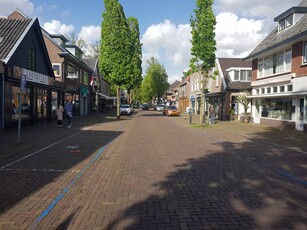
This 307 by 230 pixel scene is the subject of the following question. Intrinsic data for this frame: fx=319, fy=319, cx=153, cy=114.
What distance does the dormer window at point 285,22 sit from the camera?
23.6m

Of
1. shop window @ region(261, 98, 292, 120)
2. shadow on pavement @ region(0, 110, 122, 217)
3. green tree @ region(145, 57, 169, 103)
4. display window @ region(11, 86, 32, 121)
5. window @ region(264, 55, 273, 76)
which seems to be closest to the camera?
shadow on pavement @ region(0, 110, 122, 217)

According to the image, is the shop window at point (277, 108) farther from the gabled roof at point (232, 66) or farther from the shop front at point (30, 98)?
the shop front at point (30, 98)

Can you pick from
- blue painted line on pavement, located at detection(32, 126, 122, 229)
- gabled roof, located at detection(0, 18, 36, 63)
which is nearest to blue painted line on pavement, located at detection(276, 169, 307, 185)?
blue painted line on pavement, located at detection(32, 126, 122, 229)

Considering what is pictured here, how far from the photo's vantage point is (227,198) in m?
5.94

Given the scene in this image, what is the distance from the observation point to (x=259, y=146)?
44.2 feet

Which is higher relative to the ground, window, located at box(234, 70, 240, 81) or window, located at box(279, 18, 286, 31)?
window, located at box(279, 18, 286, 31)

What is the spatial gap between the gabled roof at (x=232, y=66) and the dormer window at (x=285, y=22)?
914 centimetres

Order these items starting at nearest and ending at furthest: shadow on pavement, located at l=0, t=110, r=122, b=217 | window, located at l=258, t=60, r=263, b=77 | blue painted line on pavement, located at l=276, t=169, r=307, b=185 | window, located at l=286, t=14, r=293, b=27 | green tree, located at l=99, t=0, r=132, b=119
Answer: shadow on pavement, located at l=0, t=110, r=122, b=217
blue painted line on pavement, located at l=276, t=169, r=307, b=185
window, located at l=286, t=14, r=293, b=27
window, located at l=258, t=60, r=263, b=77
green tree, located at l=99, t=0, r=132, b=119

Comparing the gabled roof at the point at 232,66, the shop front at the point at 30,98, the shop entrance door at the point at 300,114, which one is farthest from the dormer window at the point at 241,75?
the shop front at the point at 30,98

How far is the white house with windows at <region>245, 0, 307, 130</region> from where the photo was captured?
20.3 meters

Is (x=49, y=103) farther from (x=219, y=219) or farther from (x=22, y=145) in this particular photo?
(x=219, y=219)

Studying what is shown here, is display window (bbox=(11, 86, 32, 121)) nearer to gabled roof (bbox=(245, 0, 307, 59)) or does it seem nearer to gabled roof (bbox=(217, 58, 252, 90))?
gabled roof (bbox=(245, 0, 307, 59))

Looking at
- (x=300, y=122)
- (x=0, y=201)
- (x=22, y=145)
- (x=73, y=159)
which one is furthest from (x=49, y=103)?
(x=0, y=201)

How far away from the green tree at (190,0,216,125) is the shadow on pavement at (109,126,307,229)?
622 inches
